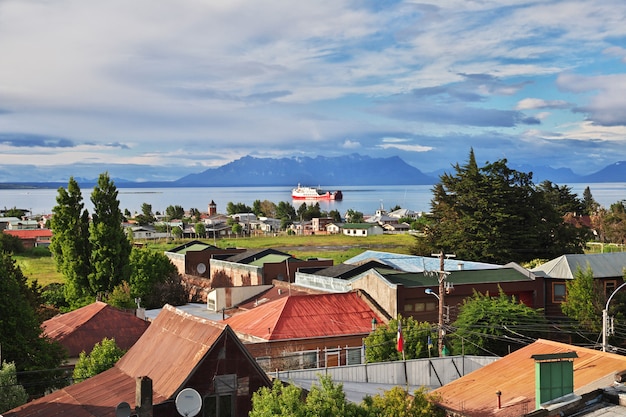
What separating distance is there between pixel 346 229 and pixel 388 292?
457 ft

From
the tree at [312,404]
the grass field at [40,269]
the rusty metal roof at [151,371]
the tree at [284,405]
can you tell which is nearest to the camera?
the tree at [284,405]

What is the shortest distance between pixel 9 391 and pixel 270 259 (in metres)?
48.4

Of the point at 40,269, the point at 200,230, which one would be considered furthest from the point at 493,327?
the point at 200,230

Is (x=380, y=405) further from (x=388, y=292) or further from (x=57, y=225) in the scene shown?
(x=57, y=225)

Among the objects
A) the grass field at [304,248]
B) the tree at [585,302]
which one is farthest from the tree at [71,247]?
the tree at [585,302]

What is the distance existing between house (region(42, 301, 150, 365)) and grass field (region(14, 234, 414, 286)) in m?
47.5

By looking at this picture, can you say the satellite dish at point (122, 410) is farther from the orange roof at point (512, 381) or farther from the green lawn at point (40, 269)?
the green lawn at point (40, 269)

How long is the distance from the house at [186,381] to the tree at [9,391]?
2.40 metres

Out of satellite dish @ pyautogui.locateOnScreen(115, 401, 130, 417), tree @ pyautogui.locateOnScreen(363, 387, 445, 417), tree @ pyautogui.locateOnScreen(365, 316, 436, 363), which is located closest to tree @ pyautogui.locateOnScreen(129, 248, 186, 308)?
tree @ pyautogui.locateOnScreen(365, 316, 436, 363)

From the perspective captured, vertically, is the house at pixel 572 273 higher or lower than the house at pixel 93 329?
higher

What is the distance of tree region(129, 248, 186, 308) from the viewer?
69812mm

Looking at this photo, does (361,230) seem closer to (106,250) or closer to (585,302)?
(106,250)

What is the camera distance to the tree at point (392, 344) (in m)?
39.4

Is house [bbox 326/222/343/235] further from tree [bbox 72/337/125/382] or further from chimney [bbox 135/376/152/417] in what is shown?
chimney [bbox 135/376/152/417]
